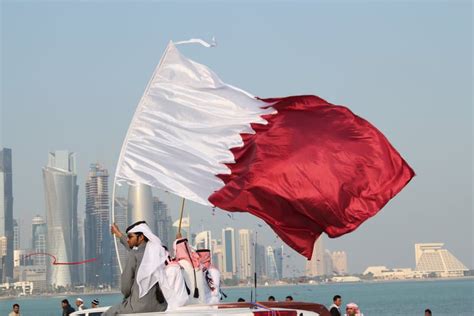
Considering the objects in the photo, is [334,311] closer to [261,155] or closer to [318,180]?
[261,155]

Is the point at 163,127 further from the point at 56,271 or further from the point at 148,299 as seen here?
the point at 56,271

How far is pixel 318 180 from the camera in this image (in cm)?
1731

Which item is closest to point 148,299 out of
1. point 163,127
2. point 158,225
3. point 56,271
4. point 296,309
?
point 296,309

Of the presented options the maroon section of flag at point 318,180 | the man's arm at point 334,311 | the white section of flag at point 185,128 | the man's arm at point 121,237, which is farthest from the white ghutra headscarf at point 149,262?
the man's arm at point 334,311

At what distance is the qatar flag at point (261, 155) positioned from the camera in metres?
17.2

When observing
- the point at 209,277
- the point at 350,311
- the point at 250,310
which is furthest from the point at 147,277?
the point at 350,311

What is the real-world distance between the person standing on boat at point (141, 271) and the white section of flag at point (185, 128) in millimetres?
3525

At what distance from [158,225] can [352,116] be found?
62.3ft

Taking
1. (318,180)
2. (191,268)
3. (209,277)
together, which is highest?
(318,180)

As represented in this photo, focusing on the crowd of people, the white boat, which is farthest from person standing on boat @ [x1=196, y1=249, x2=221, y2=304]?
the white boat

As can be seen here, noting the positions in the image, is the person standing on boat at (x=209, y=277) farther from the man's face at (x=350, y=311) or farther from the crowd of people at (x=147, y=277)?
the man's face at (x=350, y=311)

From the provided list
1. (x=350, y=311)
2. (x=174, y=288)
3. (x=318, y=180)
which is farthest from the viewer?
(x=350, y=311)

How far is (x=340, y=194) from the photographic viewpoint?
56.2 feet

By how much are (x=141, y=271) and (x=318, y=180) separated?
4544 mm
